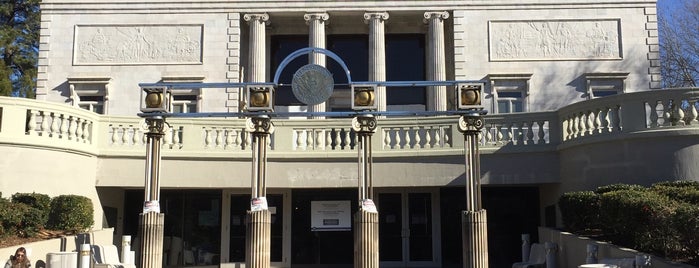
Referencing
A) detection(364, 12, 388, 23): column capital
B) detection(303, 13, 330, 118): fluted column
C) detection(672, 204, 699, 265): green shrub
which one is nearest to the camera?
detection(672, 204, 699, 265): green shrub

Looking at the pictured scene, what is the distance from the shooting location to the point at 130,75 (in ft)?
93.7

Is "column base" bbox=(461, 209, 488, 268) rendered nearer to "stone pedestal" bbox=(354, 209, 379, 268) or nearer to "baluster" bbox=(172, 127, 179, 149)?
"stone pedestal" bbox=(354, 209, 379, 268)

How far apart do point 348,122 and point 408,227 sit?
403 cm

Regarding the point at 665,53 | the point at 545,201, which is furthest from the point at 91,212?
the point at 665,53

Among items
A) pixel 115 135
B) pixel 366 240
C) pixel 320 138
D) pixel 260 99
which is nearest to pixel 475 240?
pixel 366 240

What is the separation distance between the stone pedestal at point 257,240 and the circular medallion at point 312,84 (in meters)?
2.44

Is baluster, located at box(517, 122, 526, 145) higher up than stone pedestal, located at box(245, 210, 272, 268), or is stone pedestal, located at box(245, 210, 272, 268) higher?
baluster, located at box(517, 122, 526, 145)

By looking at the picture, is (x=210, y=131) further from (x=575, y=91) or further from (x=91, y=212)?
(x=575, y=91)

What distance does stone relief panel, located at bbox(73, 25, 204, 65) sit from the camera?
2869 centimetres

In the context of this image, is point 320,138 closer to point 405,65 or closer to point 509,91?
point 509,91

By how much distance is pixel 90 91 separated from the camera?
93.7 feet

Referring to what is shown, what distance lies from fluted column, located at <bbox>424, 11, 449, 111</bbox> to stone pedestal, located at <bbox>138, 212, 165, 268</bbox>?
648 inches

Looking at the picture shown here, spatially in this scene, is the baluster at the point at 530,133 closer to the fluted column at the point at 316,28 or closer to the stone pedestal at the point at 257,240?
the stone pedestal at the point at 257,240

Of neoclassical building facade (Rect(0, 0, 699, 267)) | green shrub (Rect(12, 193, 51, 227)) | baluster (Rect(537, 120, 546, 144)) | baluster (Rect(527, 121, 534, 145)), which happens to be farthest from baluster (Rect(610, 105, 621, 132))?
green shrub (Rect(12, 193, 51, 227))
